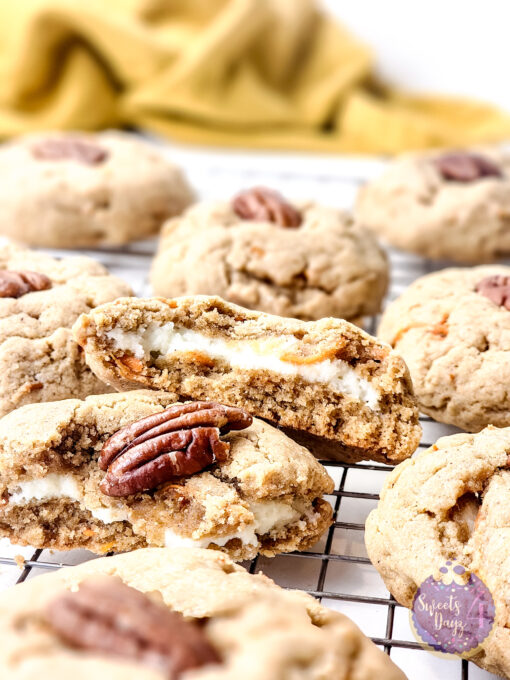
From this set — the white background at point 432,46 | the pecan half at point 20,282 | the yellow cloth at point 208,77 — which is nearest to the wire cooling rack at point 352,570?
the pecan half at point 20,282

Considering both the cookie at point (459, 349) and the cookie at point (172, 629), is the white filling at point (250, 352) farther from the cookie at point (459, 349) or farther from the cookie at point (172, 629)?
the cookie at point (172, 629)

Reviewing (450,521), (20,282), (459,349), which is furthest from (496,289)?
(20,282)

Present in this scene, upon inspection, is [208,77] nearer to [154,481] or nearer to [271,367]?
[271,367]

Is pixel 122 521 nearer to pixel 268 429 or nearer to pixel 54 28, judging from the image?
pixel 268 429

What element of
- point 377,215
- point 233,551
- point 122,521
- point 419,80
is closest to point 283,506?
point 233,551

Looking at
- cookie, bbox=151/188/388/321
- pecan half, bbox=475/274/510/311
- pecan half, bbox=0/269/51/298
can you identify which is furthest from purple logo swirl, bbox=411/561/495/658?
pecan half, bbox=0/269/51/298

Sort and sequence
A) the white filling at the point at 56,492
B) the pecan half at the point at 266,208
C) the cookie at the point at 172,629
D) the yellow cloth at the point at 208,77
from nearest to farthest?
the cookie at the point at 172,629 < the white filling at the point at 56,492 < the pecan half at the point at 266,208 < the yellow cloth at the point at 208,77

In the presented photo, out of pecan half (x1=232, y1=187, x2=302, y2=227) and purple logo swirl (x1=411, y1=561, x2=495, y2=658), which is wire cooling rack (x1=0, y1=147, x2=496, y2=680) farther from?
pecan half (x1=232, y1=187, x2=302, y2=227)
